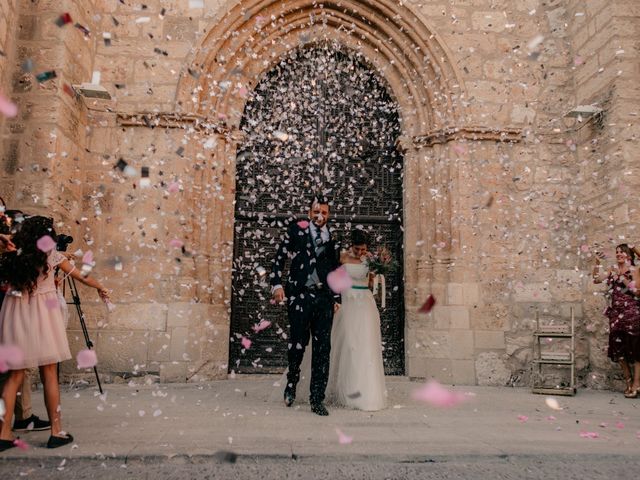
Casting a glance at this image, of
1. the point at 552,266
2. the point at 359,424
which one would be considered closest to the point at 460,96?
the point at 552,266

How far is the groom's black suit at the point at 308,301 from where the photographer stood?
4039 millimetres

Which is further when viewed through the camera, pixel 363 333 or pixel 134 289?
pixel 134 289

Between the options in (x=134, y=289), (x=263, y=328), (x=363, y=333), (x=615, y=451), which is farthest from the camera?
(x=263, y=328)

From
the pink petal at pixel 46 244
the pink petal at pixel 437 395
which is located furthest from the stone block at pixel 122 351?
the pink petal at pixel 437 395

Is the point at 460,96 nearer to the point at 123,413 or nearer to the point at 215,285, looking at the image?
the point at 215,285

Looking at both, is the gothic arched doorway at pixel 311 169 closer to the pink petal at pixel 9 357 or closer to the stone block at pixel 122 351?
the stone block at pixel 122 351

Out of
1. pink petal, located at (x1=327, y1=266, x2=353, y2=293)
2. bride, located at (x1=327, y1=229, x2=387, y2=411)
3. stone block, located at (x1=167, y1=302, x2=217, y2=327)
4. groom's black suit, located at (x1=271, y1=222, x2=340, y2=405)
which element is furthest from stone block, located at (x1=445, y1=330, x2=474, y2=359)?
stone block, located at (x1=167, y1=302, x2=217, y2=327)

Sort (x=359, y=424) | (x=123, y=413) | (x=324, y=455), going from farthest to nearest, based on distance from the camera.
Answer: (x=123, y=413), (x=359, y=424), (x=324, y=455)

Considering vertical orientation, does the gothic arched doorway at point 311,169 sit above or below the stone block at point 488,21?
below

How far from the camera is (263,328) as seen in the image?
6219 mm

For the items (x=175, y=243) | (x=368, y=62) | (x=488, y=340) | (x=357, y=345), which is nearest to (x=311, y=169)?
(x=368, y=62)

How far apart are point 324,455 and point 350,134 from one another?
4777 mm

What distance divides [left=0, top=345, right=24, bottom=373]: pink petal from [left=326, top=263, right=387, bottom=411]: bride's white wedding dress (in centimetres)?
244

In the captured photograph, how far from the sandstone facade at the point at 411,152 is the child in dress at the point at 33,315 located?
8.40 ft
